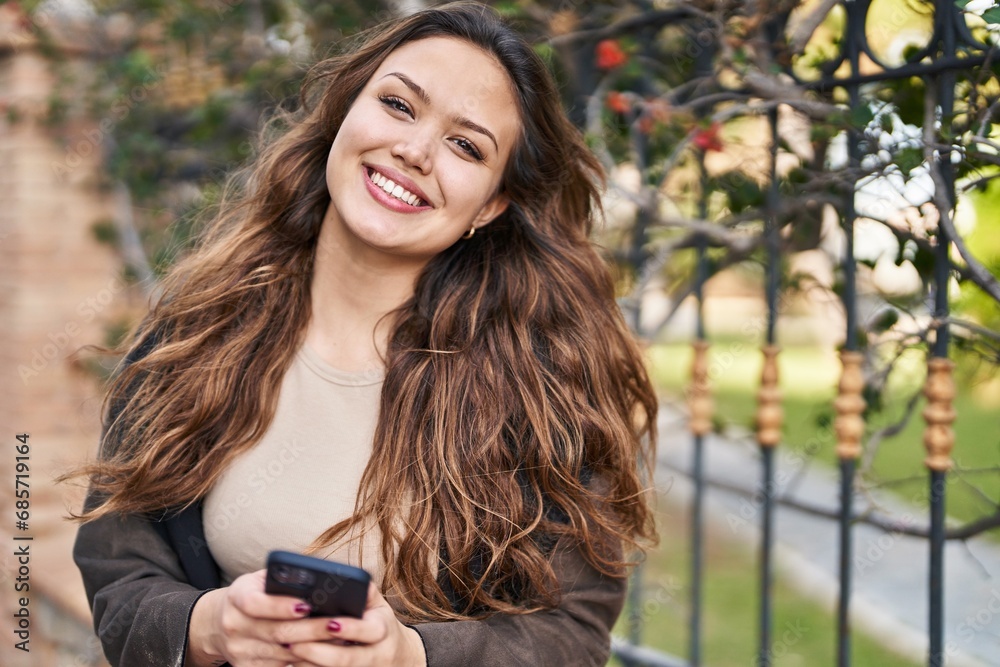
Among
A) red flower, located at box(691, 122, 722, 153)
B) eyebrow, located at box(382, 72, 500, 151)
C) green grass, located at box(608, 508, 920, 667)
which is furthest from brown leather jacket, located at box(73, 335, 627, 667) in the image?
green grass, located at box(608, 508, 920, 667)

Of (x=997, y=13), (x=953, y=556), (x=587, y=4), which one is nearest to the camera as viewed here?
(x=997, y=13)

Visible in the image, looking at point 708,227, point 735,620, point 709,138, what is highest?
point 709,138

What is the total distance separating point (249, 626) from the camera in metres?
1.35

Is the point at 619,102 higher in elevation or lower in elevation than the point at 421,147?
higher

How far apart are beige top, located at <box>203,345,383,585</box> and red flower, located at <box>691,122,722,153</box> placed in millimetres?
956

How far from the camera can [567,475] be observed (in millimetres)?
1570

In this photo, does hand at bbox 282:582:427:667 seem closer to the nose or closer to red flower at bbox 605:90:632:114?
the nose

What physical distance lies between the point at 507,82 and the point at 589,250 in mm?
389

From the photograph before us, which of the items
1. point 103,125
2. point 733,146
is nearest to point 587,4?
point 733,146

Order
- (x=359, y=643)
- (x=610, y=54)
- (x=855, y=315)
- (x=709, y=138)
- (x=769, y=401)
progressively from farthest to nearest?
(x=610, y=54) → (x=709, y=138) → (x=769, y=401) → (x=855, y=315) → (x=359, y=643)

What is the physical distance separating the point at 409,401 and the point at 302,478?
23 centimetres

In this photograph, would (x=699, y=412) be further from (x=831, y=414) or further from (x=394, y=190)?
(x=394, y=190)

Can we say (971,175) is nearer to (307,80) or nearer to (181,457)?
(307,80)

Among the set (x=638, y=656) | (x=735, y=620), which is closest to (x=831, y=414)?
(x=638, y=656)
